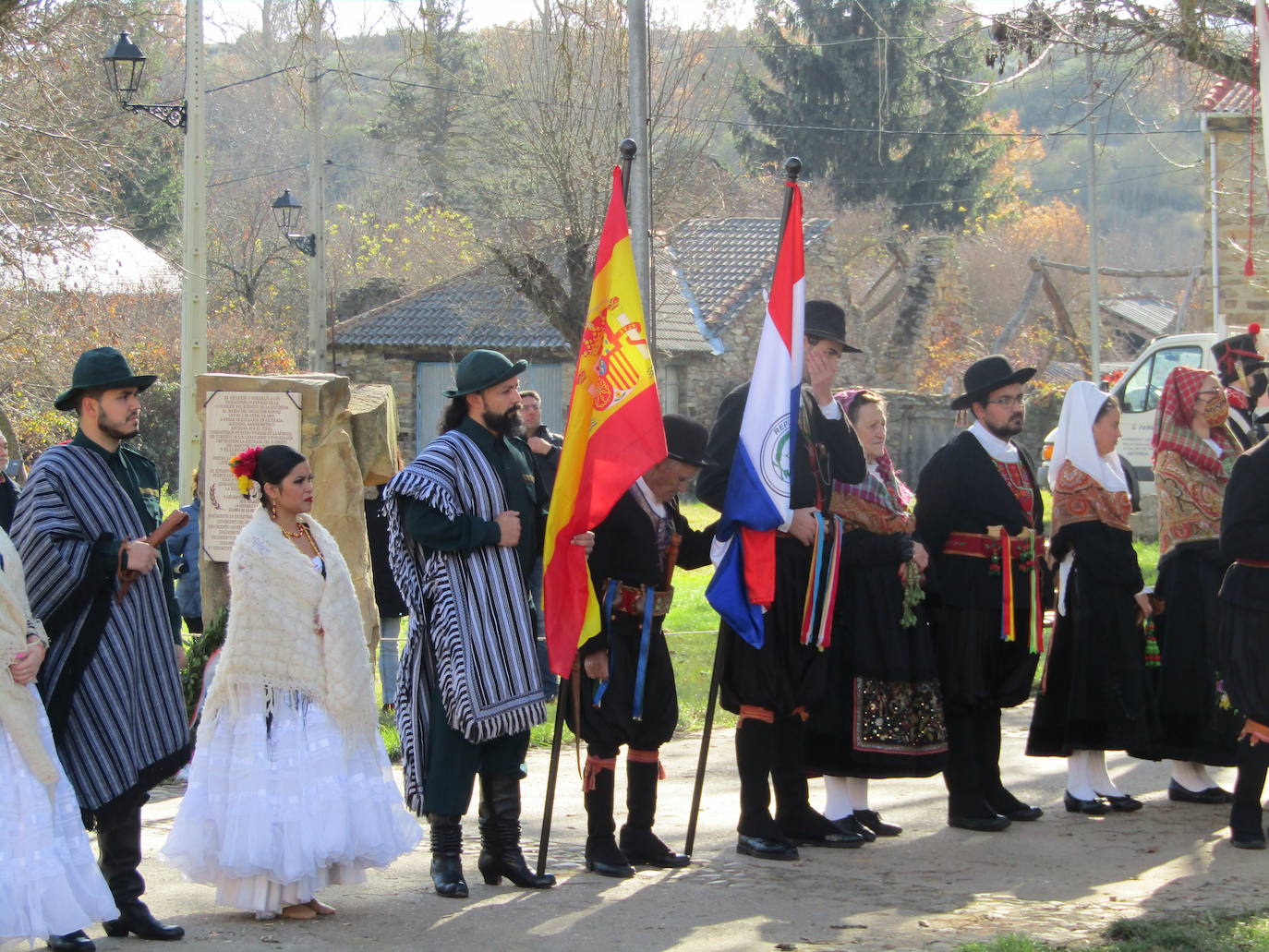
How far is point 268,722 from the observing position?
5.12 m

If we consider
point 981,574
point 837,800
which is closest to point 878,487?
point 981,574

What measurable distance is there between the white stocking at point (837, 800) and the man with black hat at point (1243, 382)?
271 centimetres

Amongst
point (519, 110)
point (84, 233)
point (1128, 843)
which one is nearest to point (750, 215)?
point (519, 110)

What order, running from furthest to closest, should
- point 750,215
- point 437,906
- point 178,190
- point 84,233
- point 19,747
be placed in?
point 750,215, point 178,190, point 84,233, point 437,906, point 19,747

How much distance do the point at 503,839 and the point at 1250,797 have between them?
3064mm

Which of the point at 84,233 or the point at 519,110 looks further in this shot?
the point at 519,110

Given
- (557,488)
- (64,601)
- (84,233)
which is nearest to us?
(64,601)

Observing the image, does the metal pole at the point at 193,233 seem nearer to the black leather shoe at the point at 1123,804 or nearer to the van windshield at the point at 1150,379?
the black leather shoe at the point at 1123,804

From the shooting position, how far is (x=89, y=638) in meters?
5.03

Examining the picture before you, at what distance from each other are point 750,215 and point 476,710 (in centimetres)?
3413

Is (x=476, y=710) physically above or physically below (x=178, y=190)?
below

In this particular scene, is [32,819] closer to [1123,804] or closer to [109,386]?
[109,386]

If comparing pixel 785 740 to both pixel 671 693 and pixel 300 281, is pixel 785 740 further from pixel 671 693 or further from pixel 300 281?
pixel 300 281

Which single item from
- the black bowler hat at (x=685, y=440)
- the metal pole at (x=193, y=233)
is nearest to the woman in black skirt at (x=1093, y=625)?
the black bowler hat at (x=685, y=440)
